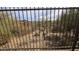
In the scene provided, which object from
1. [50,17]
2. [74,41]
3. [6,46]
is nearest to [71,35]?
[74,41]

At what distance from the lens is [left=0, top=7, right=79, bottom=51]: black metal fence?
10.1 feet

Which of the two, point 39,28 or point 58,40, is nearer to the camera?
point 39,28

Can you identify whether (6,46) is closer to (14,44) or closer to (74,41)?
(14,44)

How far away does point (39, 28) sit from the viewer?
3.24m

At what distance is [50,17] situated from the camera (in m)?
3.11

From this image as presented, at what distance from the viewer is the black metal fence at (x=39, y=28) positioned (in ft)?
10.1

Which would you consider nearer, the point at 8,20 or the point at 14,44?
the point at 8,20

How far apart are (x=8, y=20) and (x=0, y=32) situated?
262 mm

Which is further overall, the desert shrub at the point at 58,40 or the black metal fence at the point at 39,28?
the desert shrub at the point at 58,40

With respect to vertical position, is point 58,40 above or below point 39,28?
below

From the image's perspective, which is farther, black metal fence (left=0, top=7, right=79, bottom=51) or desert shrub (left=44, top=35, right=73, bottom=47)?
desert shrub (left=44, top=35, right=73, bottom=47)
